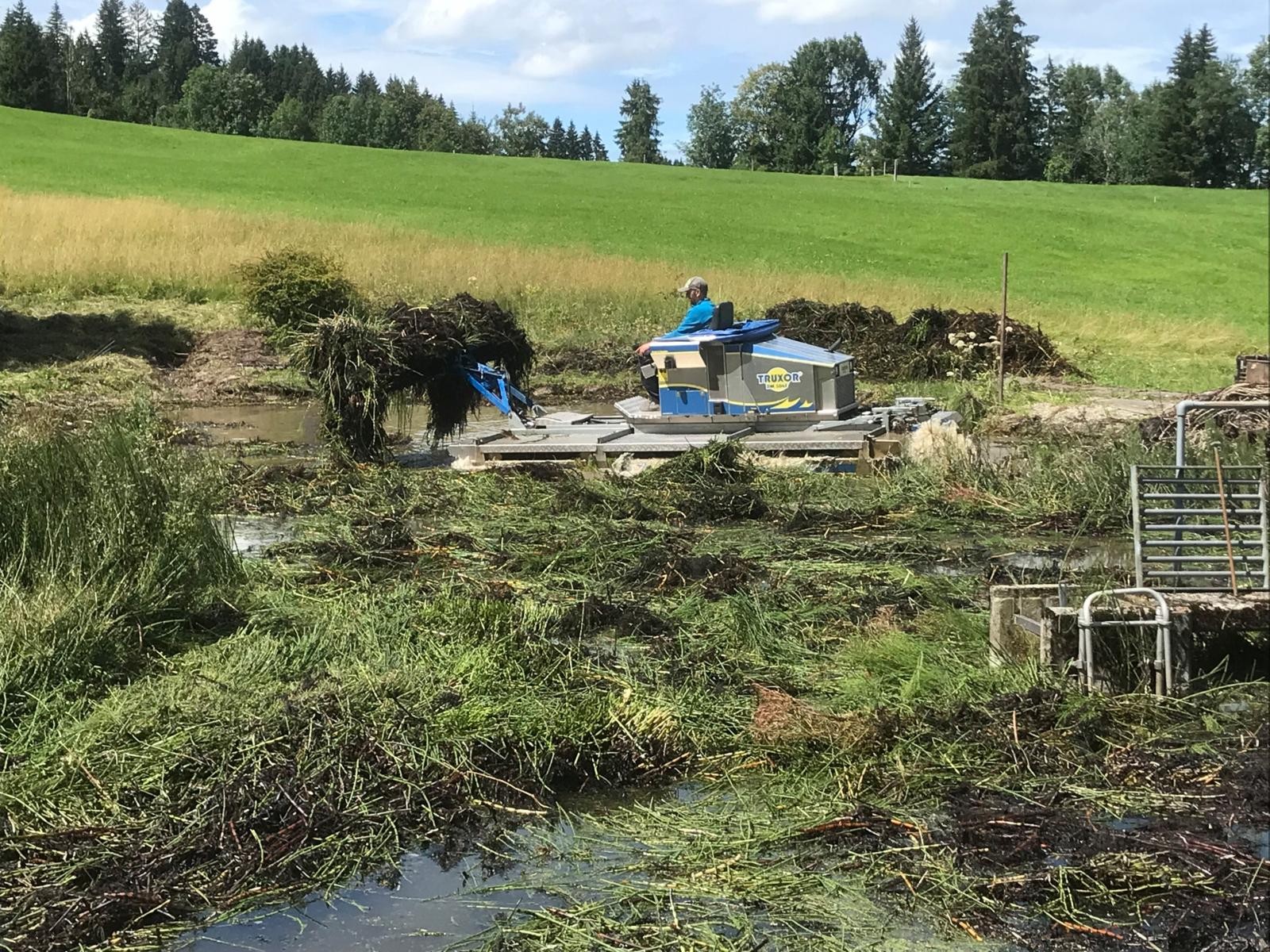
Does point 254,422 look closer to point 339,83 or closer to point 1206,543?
point 1206,543

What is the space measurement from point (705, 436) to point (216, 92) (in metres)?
94.6

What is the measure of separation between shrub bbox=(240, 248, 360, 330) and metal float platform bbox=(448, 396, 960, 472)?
30.9 ft

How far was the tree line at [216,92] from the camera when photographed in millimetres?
93062

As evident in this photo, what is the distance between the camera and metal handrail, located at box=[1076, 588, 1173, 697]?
5.31 meters

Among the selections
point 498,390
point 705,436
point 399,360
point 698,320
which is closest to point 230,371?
point 498,390

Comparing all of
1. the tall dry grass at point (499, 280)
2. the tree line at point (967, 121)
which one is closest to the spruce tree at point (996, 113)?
→ the tree line at point (967, 121)

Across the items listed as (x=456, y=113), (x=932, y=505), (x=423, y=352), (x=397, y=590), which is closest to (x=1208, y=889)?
(x=397, y=590)

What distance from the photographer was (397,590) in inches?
318

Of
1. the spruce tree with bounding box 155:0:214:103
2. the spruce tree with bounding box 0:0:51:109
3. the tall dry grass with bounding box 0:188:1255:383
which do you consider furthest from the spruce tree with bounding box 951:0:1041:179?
the spruce tree with bounding box 155:0:214:103

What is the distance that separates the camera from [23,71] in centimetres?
8731

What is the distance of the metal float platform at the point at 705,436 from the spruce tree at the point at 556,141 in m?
128

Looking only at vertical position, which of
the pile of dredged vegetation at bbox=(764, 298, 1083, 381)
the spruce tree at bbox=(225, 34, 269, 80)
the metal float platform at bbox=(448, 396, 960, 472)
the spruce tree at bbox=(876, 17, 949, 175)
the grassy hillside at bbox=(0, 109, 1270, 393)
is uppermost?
the spruce tree at bbox=(225, 34, 269, 80)

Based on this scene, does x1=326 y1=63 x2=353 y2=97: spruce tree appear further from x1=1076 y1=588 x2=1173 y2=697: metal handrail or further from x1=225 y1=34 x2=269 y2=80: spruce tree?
x1=1076 y1=588 x2=1173 y2=697: metal handrail

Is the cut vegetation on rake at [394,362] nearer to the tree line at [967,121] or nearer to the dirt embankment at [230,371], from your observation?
the dirt embankment at [230,371]
